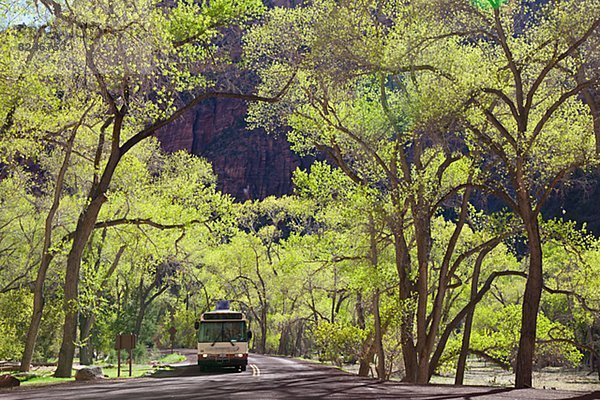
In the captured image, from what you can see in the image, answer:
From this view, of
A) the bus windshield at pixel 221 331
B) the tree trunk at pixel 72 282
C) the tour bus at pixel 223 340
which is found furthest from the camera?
the bus windshield at pixel 221 331

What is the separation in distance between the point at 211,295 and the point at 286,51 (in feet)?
202

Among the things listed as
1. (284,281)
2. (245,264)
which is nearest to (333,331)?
(284,281)

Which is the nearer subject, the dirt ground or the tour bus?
the tour bus

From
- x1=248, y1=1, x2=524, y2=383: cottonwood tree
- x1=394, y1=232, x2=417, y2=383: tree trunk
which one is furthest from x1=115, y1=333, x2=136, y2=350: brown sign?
x1=394, y1=232, x2=417, y2=383: tree trunk

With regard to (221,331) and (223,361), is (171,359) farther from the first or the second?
(223,361)

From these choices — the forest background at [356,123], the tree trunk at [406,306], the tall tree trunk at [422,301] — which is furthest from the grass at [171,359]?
the tall tree trunk at [422,301]

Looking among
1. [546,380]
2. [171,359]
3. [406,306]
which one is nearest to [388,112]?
[406,306]

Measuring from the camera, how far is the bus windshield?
1231 inches

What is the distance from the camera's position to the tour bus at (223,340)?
3064 cm

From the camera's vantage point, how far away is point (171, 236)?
1118 inches

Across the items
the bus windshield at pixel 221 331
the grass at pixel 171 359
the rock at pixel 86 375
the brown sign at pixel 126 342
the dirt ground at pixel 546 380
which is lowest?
the dirt ground at pixel 546 380

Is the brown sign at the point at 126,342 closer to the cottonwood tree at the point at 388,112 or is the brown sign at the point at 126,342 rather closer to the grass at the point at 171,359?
the cottonwood tree at the point at 388,112

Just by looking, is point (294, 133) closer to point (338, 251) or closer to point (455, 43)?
Result: point (338, 251)

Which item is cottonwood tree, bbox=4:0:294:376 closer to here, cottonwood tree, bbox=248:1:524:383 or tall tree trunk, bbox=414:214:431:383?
cottonwood tree, bbox=248:1:524:383
